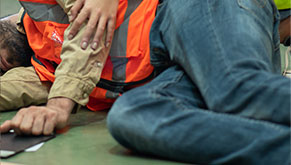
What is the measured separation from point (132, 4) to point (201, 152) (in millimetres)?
665

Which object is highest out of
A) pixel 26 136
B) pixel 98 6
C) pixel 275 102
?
pixel 98 6

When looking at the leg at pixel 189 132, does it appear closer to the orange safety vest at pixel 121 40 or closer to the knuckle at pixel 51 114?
the knuckle at pixel 51 114

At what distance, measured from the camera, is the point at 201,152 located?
28.0 inches

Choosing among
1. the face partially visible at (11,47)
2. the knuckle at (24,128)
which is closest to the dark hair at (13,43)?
the face partially visible at (11,47)

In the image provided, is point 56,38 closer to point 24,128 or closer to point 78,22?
point 78,22

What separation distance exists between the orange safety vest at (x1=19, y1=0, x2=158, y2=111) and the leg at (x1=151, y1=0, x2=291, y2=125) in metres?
0.10

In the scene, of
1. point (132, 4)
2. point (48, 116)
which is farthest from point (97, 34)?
point (48, 116)

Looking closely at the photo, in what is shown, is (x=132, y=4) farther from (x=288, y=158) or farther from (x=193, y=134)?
(x=288, y=158)

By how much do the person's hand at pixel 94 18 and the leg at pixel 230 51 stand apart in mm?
166

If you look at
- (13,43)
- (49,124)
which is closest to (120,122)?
(49,124)

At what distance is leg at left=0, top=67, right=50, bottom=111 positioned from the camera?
4.23ft

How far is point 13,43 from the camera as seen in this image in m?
1.45

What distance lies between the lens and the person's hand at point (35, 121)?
2.92 feet

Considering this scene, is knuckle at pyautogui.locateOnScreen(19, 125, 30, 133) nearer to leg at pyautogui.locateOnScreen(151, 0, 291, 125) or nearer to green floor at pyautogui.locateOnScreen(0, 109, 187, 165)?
green floor at pyautogui.locateOnScreen(0, 109, 187, 165)
